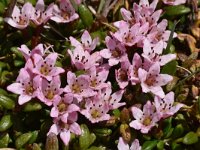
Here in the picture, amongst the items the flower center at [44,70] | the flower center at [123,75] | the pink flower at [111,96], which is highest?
the flower center at [44,70]

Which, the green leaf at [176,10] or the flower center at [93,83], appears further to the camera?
the green leaf at [176,10]

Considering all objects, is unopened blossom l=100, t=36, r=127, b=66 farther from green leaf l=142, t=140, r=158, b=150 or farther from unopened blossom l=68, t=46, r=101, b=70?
green leaf l=142, t=140, r=158, b=150

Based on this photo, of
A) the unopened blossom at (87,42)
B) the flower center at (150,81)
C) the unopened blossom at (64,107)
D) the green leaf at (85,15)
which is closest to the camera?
the unopened blossom at (64,107)

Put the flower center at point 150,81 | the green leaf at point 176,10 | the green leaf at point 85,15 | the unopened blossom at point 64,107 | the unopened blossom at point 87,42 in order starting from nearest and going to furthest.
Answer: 1. the unopened blossom at point 64,107
2. the flower center at point 150,81
3. the unopened blossom at point 87,42
4. the green leaf at point 85,15
5. the green leaf at point 176,10

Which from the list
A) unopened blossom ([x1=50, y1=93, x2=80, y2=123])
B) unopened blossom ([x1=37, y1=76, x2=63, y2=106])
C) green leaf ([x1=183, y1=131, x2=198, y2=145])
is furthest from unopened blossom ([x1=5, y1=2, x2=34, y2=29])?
green leaf ([x1=183, y1=131, x2=198, y2=145])

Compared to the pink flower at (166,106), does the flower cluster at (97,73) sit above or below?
above

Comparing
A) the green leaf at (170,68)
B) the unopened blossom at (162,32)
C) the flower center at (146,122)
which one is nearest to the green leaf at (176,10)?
the unopened blossom at (162,32)

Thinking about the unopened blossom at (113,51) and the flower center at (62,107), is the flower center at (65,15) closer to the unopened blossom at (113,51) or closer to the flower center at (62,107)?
the unopened blossom at (113,51)

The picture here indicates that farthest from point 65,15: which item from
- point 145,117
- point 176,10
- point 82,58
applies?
point 145,117

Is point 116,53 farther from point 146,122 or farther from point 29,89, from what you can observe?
point 29,89
